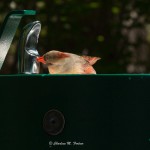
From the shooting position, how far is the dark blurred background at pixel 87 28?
663 centimetres

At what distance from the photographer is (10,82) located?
5.26 ft

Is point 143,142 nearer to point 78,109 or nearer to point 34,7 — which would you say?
point 78,109

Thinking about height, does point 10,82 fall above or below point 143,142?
above

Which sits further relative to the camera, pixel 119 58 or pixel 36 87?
pixel 119 58

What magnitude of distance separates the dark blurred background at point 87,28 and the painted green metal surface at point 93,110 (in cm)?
478

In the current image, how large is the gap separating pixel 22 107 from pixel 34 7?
17.0ft

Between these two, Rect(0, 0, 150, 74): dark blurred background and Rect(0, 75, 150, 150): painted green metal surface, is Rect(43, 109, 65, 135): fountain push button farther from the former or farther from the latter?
Rect(0, 0, 150, 74): dark blurred background

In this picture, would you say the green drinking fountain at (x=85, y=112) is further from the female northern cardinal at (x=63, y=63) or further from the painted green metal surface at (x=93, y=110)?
the female northern cardinal at (x=63, y=63)

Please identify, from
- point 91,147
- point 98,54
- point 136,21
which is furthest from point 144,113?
point 136,21

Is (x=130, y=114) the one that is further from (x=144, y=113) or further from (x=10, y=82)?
(x=10, y=82)

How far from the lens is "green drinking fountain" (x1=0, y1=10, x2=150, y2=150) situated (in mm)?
1528

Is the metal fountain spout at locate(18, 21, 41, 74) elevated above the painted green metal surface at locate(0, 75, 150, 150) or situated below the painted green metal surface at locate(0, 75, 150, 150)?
above

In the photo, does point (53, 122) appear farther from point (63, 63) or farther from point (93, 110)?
point (63, 63)

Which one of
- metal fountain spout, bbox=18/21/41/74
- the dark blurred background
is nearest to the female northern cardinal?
metal fountain spout, bbox=18/21/41/74
